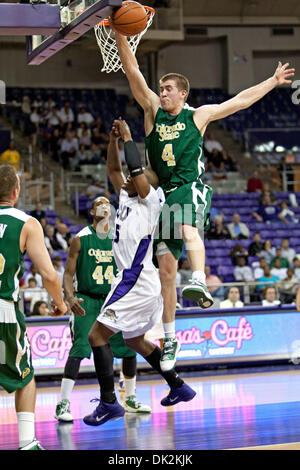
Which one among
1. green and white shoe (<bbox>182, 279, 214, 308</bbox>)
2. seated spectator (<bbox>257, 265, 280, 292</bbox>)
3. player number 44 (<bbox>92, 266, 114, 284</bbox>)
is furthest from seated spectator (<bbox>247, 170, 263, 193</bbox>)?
green and white shoe (<bbox>182, 279, 214, 308</bbox>)

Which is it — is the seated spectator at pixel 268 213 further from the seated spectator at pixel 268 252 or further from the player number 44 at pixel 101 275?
the player number 44 at pixel 101 275

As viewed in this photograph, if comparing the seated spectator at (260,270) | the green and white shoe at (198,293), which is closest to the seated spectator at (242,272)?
the seated spectator at (260,270)

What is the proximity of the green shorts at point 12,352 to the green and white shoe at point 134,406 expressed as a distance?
3055mm

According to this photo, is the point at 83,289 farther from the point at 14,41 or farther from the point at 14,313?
the point at 14,41

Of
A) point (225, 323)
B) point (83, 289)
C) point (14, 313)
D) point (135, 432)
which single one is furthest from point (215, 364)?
point (14, 313)

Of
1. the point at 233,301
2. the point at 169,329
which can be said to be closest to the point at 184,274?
the point at 233,301

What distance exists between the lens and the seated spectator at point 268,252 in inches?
680

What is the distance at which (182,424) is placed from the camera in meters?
8.12

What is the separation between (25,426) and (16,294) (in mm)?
963

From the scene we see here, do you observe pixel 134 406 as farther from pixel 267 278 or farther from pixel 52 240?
pixel 52 240

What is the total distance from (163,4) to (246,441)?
696 inches

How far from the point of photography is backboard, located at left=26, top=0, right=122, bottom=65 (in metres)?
6.77

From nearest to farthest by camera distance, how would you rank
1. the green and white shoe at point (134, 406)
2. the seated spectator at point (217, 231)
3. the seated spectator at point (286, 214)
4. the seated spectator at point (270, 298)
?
the green and white shoe at point (134, 406) < the seated spectator at point (270, 298) < the seated spectator at point (217, 231) < the seated spectator at point (286, 214)

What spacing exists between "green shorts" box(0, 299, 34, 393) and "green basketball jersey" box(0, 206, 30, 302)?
10 centimetres
